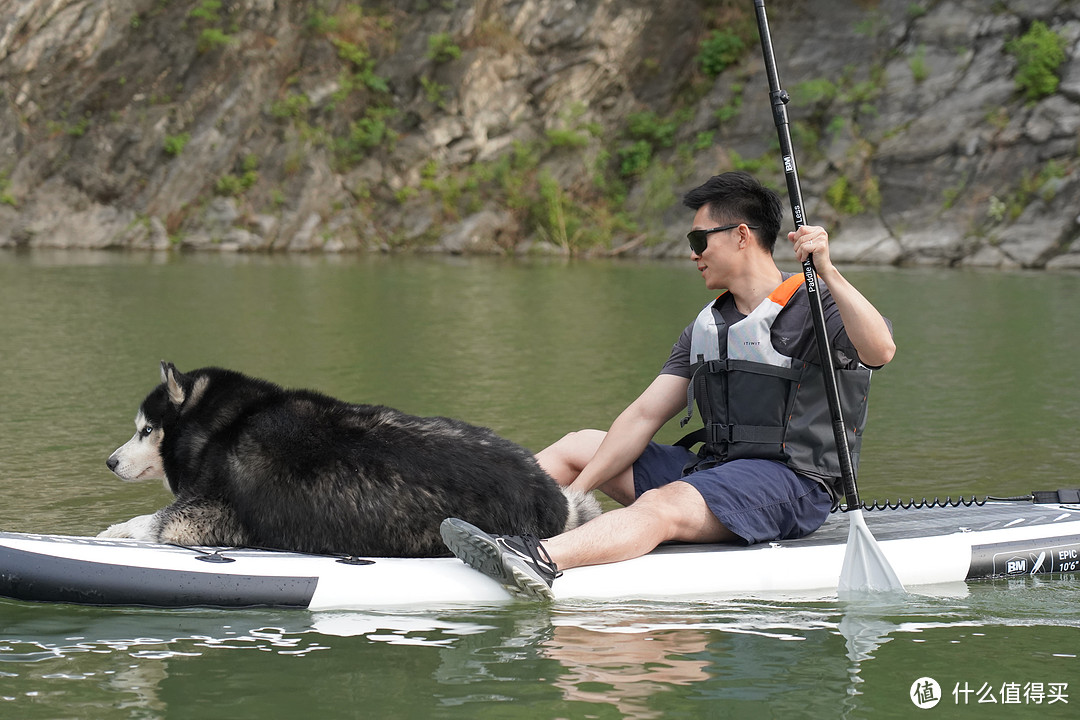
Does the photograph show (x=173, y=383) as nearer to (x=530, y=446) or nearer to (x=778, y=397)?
(x=778, y=397)

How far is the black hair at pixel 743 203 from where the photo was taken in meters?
5.89

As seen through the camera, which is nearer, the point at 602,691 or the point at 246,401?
the point at 602,691

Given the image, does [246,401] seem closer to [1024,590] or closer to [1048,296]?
[1024,590]

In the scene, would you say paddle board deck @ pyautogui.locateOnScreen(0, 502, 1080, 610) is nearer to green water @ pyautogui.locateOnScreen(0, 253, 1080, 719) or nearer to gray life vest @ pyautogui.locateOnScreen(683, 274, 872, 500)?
green water @ pyautogui.locateOnScreen(0, 253, 1080, 719)

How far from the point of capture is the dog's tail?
18.9 feet

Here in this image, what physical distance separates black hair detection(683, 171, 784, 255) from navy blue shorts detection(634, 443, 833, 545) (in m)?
1.14

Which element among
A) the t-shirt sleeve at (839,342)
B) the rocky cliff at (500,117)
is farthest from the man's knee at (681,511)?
the rocky cliff at (500,117)

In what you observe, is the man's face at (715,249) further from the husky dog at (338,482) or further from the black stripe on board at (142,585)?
the black stripe on board at (142,585)

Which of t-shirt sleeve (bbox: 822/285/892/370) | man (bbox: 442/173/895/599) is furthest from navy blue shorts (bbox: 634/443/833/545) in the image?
t-shirt sleeve (bbox: 822/285/892/370)

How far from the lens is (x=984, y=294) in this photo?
875 inches

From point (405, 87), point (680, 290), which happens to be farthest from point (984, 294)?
point (405, 87)

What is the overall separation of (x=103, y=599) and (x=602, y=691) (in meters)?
2.38

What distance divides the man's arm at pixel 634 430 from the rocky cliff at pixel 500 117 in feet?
87.7

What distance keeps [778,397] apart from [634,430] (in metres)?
0.83
